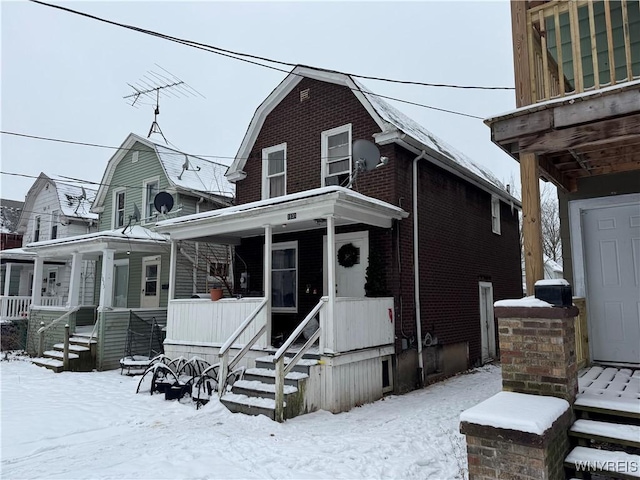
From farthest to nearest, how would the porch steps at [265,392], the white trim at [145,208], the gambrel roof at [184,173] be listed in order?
the white trim at [145,208] → the gambrel roof at [184,173] → the porch steps at [265,392]

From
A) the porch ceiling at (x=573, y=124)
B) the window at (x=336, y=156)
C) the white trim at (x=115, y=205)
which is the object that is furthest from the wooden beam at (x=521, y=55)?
the white trim at (x=115, y=205)

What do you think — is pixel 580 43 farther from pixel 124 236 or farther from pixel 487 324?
pixel 124 236

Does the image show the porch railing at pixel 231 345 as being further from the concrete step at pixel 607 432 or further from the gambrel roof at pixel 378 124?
the concrete step at pixel 607 432

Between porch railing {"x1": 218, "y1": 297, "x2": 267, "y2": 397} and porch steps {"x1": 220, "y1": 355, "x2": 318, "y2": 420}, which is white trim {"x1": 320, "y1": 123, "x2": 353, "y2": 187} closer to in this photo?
porch railing {"x1": 218, "y1": 297, "x2": 267, "y2": 397}

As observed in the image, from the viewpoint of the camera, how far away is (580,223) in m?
6.80

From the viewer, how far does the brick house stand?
8375 millimetres

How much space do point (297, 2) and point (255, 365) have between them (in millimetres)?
10531

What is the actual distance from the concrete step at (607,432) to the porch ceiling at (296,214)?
15.8 ft

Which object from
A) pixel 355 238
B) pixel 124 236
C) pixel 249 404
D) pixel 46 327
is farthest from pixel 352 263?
pixel 46 327

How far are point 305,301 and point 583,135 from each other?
731 cm

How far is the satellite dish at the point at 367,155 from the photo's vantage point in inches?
385

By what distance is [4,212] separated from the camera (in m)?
29.9

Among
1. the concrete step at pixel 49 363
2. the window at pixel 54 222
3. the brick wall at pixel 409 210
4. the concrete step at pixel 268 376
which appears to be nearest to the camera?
the concrete step at pixel 268 376

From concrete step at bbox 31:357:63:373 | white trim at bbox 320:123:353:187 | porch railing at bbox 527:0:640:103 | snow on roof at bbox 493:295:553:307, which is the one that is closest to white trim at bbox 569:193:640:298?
porch railing at bbox 527:0:640:103
